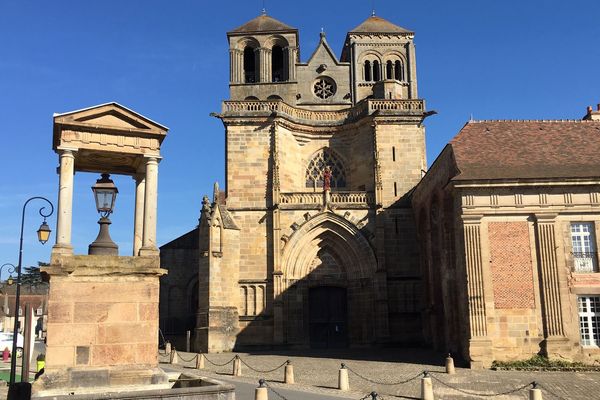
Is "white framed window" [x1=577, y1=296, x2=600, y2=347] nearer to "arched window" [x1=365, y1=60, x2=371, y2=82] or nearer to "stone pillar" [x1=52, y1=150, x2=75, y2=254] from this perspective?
"stone pillar" [x1=52, y1=150, x2=75, y2=254]

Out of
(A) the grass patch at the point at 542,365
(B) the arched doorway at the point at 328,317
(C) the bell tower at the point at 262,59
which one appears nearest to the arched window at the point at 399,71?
(C) the bell tower at the point at 262,59

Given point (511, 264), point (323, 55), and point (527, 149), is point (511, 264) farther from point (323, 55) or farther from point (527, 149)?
point (323, 55)

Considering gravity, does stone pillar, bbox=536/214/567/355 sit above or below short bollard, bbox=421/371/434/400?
above

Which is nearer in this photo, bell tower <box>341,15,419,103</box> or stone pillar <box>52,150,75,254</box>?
stone pillar <box>52,150,75,254</box>

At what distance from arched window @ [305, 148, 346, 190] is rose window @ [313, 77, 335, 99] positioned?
5.65m

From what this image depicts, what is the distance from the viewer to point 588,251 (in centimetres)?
1936

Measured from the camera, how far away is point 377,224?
1077 inches

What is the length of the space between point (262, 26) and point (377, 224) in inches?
538

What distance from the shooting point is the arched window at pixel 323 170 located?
3045 cm

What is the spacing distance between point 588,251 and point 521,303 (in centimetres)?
283

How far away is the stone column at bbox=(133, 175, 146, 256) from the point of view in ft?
33.1

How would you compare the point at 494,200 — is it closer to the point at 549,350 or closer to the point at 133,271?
the point at 549,350

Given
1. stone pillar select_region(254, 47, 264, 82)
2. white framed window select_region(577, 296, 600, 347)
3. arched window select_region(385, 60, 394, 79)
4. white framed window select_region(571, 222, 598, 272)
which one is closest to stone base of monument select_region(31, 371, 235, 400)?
white framed window select_region(577, 296, 600, 347)

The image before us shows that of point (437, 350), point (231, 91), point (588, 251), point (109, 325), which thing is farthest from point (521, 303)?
point (231, 91)
